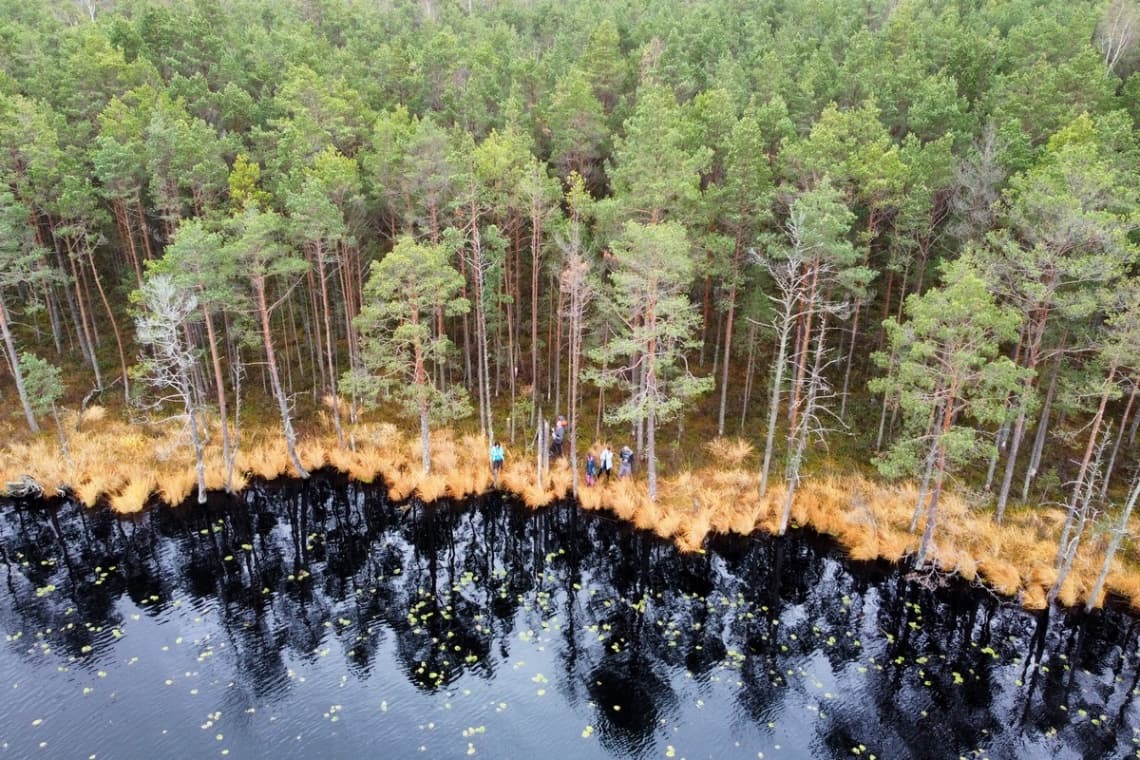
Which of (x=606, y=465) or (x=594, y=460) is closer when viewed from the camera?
(x=606, y=465)

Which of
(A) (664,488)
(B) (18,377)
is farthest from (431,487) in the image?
(B) (18,377)

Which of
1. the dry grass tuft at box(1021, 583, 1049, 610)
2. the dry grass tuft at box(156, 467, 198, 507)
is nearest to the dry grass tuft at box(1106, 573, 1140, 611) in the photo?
the dry grass tuft at box(1021, 583, 1049, 610)

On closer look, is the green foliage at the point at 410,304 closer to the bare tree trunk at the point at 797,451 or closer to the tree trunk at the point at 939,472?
the bare tree trunk at the point at 797,451

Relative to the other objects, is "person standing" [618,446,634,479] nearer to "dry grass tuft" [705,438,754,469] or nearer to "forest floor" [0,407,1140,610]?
"forest floor" [0,407,1140,610]

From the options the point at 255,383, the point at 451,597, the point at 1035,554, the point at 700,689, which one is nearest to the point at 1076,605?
the point at 1035,554

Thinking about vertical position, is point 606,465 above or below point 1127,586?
above

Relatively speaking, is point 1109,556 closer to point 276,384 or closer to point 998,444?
point 998,444
